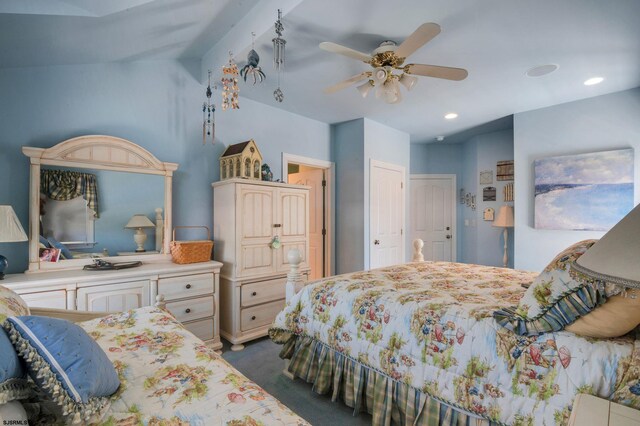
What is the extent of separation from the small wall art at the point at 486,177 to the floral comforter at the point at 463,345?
10.0ft

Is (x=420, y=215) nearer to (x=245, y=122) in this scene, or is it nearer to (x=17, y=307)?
(x=245, y=122)

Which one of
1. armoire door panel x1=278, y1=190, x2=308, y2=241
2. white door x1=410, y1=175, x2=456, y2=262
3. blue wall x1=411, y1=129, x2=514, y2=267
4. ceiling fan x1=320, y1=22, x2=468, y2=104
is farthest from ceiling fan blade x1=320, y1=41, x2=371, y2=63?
white door x1=410, y1=175, x2=456, y2=262

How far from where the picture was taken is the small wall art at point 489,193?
4.86 metres

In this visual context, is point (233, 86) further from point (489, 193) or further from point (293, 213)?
point (489, 193)

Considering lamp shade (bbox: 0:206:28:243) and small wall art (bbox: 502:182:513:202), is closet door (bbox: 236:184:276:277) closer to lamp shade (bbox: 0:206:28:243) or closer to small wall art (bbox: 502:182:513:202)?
lamp shade (bbox: 0:206:28:243)

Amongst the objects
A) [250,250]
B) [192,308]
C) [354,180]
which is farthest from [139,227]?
[354,180]

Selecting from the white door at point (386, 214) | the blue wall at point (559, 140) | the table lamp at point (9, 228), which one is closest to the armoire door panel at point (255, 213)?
the table lamp at point (9, 228)

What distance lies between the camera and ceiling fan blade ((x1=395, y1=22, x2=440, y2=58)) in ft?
5.62

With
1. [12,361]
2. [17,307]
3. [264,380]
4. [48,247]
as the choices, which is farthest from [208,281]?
[12,361]

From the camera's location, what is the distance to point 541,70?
2750 millimetres

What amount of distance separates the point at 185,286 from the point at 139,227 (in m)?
0.69

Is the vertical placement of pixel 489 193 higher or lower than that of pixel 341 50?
lower

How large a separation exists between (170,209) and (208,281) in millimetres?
769

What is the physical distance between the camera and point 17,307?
3.49 ft
